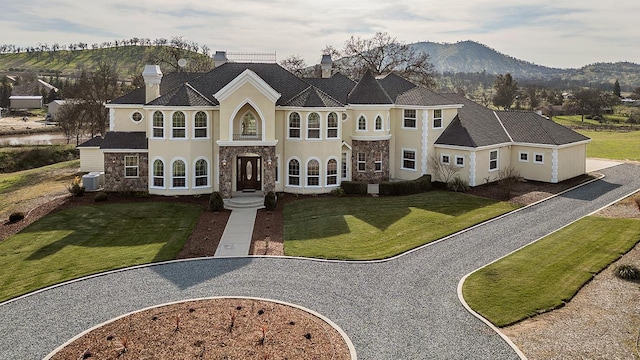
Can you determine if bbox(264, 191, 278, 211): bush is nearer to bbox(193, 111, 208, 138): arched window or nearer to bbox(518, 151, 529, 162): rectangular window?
bbox(193, 111, 208, 138): arched window

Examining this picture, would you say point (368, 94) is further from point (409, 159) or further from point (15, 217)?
point (15, 217)

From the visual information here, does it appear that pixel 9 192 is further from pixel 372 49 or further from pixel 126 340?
pixel 372 49

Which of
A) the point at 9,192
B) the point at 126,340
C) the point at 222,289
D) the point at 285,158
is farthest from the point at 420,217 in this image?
the point at 9,192

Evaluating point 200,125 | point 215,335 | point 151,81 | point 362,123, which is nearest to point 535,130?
point 362,123

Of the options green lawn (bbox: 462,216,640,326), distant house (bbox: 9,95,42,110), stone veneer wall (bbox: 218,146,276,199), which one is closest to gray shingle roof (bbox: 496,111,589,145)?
green lawn (bbox: 462,216,640,326)

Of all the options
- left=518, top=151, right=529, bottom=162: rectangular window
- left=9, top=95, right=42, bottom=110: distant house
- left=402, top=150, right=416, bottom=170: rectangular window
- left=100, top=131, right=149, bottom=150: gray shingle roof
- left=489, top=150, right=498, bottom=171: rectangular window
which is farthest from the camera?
left=9, top=95, right=42, bottom=110: distant house
